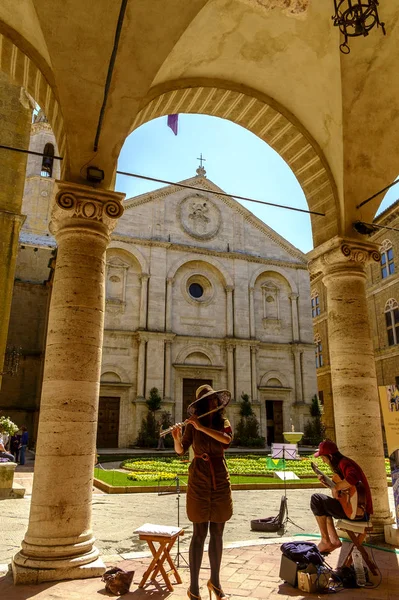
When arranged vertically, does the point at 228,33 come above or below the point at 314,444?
above

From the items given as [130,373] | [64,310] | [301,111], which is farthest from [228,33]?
[130,373]

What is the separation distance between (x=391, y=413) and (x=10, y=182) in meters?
14.6

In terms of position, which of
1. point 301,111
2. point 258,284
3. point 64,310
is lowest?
point 64,310

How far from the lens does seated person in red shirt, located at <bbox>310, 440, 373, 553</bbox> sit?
4.54 m

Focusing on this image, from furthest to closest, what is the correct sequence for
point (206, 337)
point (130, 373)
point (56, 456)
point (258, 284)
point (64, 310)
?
point (258, 284), point (206, 337), point (130, 373), point (64, 310), point (56, 456)

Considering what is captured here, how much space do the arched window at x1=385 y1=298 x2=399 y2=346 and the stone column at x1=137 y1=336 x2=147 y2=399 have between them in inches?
539

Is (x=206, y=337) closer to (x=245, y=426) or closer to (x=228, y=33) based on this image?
(x=245, y=426)

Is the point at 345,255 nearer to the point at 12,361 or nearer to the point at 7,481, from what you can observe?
the point at 7,481

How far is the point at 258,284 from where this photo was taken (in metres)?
31.3

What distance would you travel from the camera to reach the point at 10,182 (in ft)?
52.4

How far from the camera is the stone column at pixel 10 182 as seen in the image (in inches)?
593

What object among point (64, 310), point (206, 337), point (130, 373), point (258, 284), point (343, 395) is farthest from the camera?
point (258, 284)

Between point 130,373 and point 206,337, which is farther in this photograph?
point 206,337

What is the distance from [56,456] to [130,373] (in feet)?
72.4
